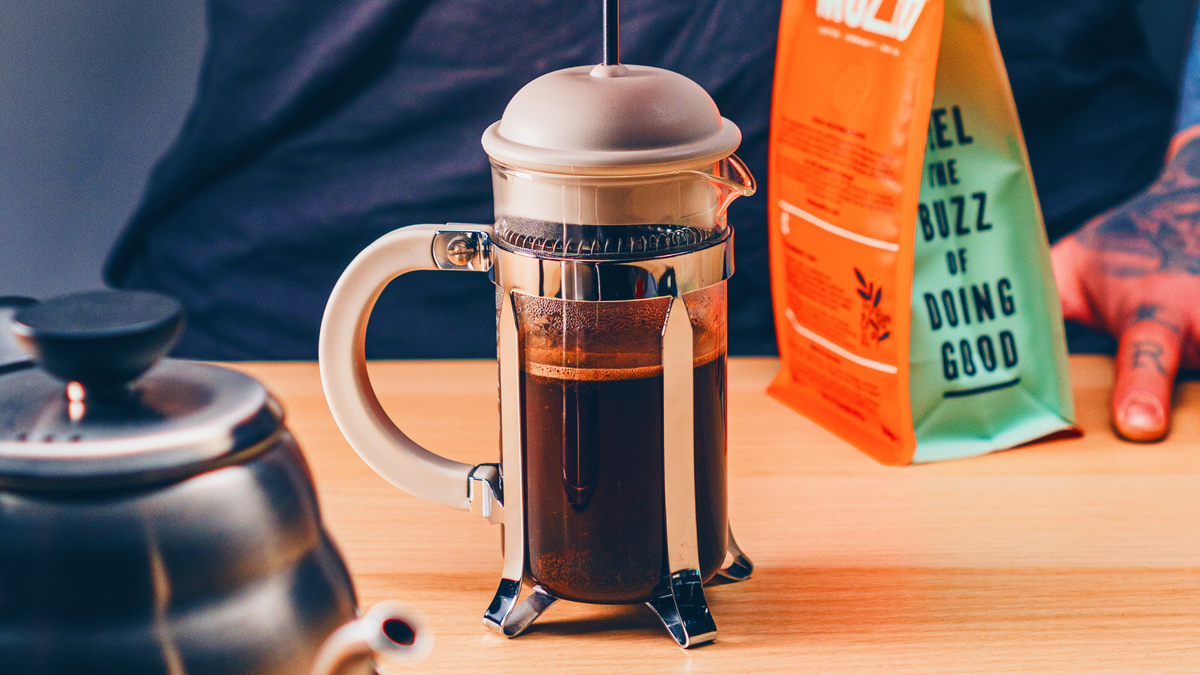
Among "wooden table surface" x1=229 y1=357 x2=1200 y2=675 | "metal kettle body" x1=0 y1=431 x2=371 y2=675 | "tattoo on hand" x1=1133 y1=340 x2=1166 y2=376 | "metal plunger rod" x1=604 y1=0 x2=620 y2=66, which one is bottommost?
"wooden table surface" x1=229 y1=357 x2=1200 y2=675

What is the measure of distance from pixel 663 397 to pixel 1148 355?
1.75ft

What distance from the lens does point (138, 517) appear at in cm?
32

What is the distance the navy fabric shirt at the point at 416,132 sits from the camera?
1066 millimetres

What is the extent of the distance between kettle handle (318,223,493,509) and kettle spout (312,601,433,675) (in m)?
0.25

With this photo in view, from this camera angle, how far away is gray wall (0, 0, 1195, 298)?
3.94 ft

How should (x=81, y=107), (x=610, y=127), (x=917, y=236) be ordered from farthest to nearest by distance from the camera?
(x=81, y=107) → (x=917, y=236) → (x=610, y=127)

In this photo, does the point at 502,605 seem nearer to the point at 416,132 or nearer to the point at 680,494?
the point at 680,494

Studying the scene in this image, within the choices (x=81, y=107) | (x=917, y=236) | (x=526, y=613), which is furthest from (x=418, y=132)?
(x=526, y=613)

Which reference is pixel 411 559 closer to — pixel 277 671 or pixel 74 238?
pixel 277 671

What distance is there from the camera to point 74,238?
1.28 metres

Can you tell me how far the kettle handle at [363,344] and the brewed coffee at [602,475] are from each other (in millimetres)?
58

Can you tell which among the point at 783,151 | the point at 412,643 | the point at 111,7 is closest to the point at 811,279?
the point at 783,151

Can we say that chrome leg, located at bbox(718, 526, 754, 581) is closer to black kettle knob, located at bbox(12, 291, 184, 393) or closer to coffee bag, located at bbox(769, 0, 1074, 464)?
coffee bag, located at bbox(769, 0, 1074, 464)

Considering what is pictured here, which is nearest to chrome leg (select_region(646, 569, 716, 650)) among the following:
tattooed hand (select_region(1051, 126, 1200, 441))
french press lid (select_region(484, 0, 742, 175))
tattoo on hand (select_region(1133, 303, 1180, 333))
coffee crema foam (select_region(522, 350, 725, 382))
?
coffee crema foam (select_region(522, 350, 725, 382))
